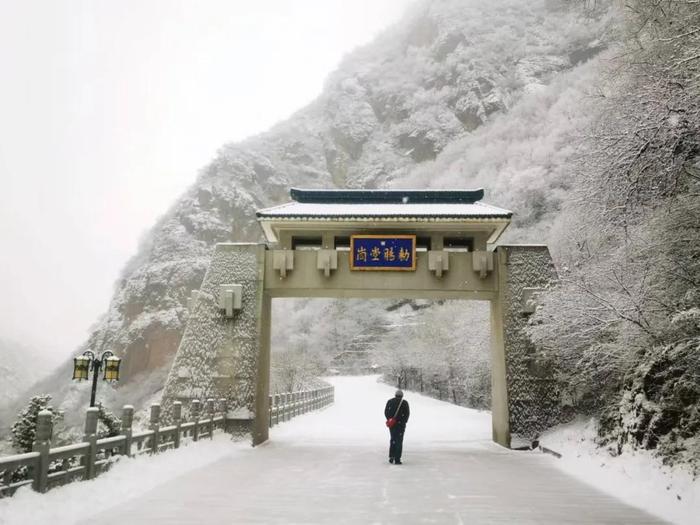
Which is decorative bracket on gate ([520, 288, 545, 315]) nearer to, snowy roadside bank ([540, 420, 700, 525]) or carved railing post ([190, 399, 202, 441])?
snowy roadside bank ([540, 420, 700, 525])

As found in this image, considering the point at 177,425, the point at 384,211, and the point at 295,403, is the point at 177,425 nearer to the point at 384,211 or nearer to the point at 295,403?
the point at 384,211

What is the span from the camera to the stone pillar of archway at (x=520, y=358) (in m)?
15.2

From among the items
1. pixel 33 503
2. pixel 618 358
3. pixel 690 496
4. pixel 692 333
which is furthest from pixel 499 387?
pixel 33 503

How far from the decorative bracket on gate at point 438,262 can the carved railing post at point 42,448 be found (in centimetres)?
1057

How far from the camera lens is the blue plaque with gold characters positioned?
15.8 meters

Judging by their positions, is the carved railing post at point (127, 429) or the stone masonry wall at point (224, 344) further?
the stone masonry wall at point (224, 344)

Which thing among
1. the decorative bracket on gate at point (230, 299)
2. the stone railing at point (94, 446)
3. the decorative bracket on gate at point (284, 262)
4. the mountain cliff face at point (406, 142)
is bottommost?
the stone railing at point (94, 446)

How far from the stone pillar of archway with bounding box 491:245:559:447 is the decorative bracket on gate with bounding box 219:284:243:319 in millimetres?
Answer: 7594

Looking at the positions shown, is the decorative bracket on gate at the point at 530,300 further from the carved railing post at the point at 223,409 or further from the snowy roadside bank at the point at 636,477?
the carved railing post at the point at 223,409

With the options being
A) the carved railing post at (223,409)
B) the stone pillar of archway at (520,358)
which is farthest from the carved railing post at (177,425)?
the stone pillar of archway at (520,358)

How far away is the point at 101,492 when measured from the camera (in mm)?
8195

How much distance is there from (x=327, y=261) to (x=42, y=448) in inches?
368

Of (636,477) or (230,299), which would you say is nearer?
(636,477)

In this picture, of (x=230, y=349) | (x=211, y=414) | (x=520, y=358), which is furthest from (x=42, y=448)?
(x=520, y=358)
